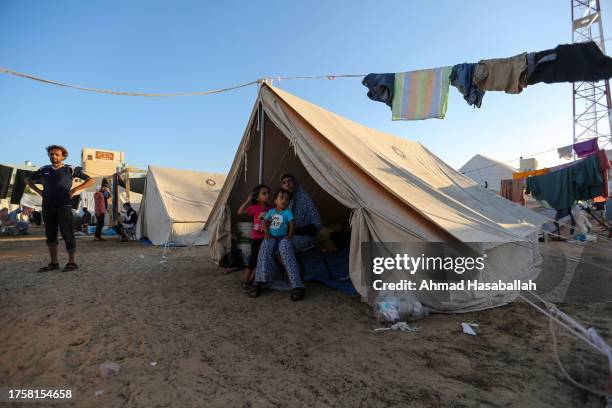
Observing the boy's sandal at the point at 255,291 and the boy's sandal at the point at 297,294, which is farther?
the boy's sandal at the point at 255,291

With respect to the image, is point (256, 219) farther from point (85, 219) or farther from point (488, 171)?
point (488, 171)

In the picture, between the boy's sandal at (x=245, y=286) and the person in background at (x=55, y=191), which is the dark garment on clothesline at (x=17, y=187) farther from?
the boy's sandal at (x=245, y=286)

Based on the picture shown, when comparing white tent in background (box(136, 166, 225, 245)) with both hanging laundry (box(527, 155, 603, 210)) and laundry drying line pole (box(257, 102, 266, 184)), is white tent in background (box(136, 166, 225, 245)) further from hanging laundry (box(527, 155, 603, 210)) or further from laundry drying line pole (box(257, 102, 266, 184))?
hanging laundry (box(527, 155, 603, 210))

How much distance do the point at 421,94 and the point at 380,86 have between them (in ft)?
1.84

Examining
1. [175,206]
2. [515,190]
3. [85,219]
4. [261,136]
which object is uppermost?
[261,136]

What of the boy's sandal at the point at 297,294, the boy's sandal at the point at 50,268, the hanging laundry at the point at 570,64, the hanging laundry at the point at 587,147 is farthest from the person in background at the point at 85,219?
the hanging laundry at the point at 587,147

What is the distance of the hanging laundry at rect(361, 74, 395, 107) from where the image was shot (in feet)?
14.3

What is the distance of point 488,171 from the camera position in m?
18.8

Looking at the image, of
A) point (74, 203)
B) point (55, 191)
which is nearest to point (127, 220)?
point (74, 203)

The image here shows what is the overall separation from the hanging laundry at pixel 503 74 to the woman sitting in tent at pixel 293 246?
260cm

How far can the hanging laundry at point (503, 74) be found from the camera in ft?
12.1

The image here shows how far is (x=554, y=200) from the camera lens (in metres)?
8.13

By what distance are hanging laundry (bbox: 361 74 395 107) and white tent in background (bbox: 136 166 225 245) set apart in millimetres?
5106

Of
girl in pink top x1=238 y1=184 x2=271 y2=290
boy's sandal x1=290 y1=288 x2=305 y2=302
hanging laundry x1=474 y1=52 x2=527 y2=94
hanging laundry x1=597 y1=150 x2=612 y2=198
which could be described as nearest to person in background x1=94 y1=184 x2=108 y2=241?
girl in pink top x1=238 y1=184 x2=271 y2=290
